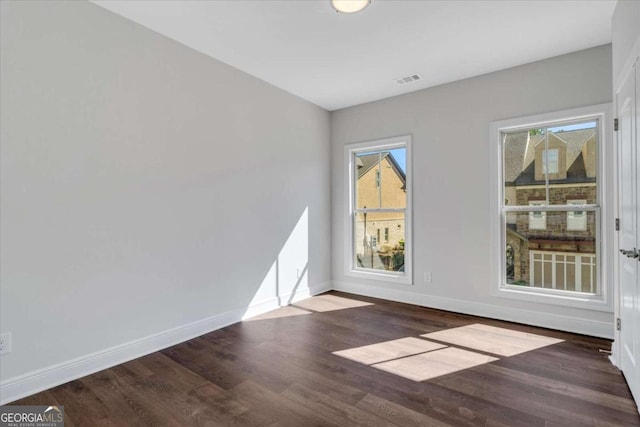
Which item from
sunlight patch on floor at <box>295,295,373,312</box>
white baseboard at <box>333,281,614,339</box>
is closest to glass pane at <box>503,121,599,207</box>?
white baseboard at <box>333,281,614,339</box>

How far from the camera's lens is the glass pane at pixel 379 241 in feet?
14.7

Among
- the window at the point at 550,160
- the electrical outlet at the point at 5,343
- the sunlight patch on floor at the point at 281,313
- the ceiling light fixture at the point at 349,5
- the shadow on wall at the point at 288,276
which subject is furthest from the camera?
the shadow on wall at the point at 288,276

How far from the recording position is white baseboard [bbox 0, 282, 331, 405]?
2115mm

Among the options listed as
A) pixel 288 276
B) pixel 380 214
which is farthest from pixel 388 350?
pixel 380 214

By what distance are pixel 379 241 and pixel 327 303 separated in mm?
1166

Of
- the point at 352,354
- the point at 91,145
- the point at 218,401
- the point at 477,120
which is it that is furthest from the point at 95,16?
the point at 477,120

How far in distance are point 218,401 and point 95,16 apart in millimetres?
2941

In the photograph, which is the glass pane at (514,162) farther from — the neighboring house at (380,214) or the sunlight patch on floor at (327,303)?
the sunlight patch on floor at (327,303)

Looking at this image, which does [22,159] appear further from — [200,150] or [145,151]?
[200,150]

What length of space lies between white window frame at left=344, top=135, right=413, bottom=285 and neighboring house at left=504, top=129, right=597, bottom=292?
1.11m

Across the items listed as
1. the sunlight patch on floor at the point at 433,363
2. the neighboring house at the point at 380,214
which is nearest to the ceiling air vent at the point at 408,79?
the neighboring house at the point at 380,214

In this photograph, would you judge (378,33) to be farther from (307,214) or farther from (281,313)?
(281,313)

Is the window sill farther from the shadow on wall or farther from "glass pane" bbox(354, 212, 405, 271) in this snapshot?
the shadow on wall

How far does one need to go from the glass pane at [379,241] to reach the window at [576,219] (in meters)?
1.79
